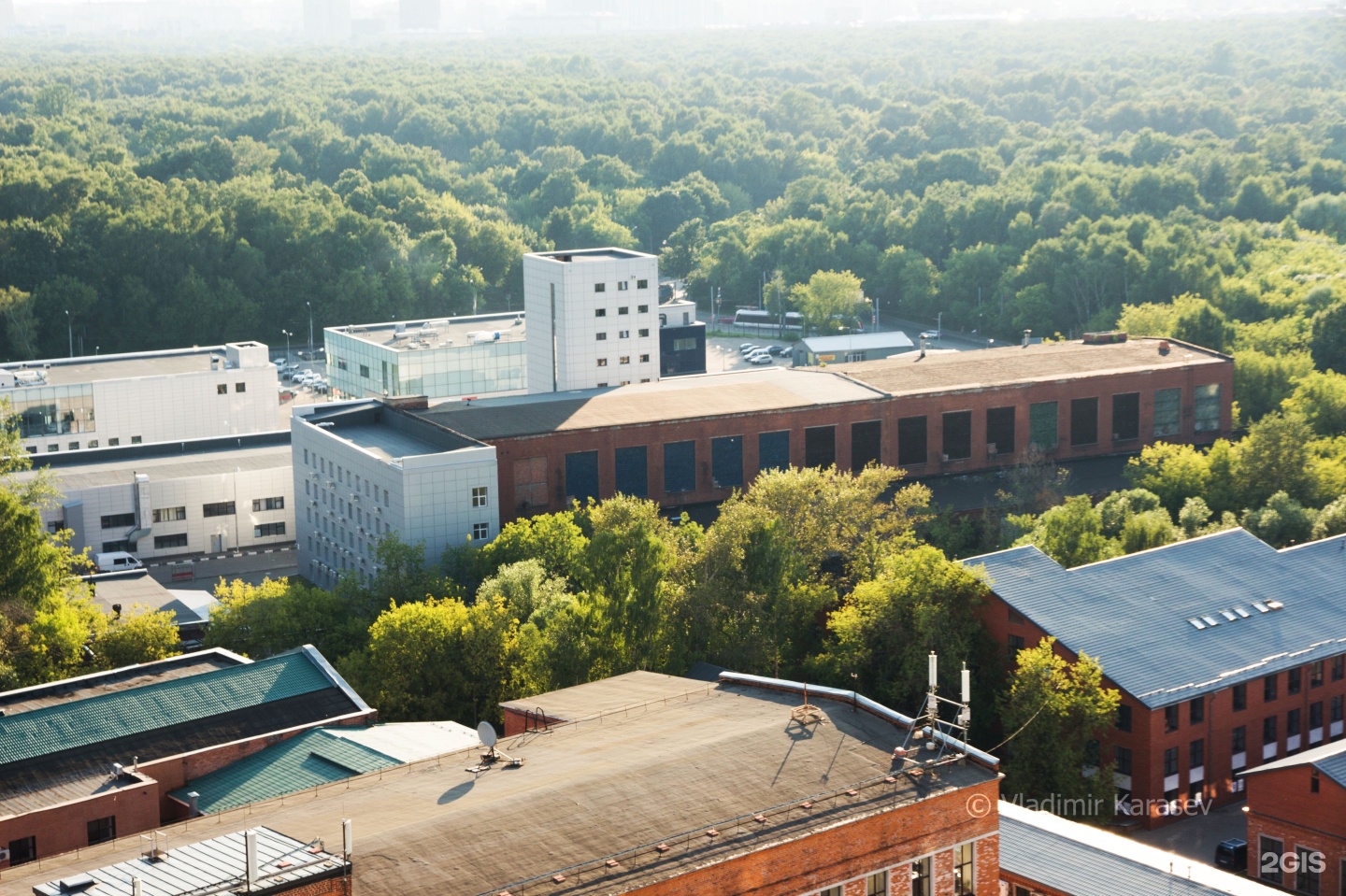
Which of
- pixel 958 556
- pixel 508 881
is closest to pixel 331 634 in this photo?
pixel 958 556

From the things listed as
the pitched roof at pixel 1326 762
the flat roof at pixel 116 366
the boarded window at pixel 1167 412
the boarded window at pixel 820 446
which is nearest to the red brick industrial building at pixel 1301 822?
the pitched roof at pixel 1326 762

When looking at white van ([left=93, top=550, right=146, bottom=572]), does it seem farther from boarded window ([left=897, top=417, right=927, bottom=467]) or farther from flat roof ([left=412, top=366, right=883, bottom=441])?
boarded window ([left=897, top=417, right=927, bottom=467])

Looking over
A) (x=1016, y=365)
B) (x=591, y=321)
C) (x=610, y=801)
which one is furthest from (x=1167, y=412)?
(x=610, y=801)

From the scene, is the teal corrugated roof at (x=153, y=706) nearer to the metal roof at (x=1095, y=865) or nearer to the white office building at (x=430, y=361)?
the metal roof at (x=1095, y=865)

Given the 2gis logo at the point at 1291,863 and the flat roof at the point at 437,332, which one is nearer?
the 2gis logo at the point at 1291,863

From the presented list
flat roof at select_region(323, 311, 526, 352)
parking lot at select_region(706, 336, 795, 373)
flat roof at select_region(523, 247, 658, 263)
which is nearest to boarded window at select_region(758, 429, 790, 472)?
flat roof at select_region(523, 247, 658, 263)

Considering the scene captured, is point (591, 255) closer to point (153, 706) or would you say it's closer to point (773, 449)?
point (773, 449)

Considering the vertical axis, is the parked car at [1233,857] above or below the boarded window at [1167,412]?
below
